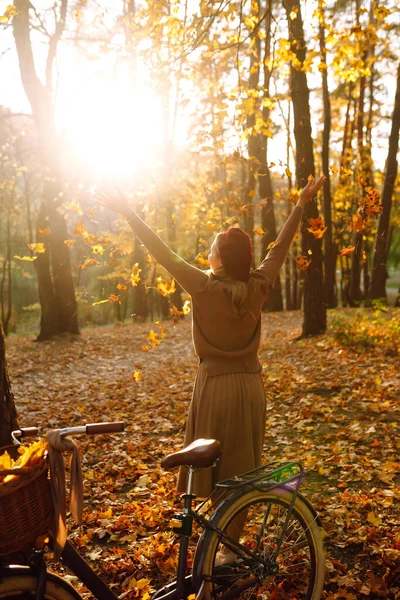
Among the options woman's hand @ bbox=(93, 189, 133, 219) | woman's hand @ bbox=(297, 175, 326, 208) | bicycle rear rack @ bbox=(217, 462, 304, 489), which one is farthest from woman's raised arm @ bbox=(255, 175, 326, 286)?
bicycle rear rack @ bbox=(217, 462, 304, 489)

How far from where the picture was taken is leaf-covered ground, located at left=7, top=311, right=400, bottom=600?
4055 millimetres

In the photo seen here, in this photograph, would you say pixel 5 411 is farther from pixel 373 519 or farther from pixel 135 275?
pixel 373 519

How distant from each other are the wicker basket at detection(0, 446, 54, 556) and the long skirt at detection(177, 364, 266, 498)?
119 cm

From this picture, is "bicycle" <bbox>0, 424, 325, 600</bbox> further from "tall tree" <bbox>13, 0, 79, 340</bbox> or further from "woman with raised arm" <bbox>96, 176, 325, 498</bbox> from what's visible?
"tall tree" <bbox>13, 0, 79, 340</bbox>

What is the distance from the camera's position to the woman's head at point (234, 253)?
3.26 metres

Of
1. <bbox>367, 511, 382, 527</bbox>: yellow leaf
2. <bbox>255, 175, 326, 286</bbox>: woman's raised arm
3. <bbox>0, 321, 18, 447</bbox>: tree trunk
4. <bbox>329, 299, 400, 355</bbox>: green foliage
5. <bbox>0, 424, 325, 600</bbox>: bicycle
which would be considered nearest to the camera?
<bbox>0, 424, 325, 600</bbox>: bicycle

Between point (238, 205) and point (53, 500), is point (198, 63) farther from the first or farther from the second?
point (53, 500)

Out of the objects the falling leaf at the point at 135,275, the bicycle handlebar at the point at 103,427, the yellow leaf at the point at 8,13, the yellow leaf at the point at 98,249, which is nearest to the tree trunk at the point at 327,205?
the falling leaf at the point at 135,275

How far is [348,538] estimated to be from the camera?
4.21 m

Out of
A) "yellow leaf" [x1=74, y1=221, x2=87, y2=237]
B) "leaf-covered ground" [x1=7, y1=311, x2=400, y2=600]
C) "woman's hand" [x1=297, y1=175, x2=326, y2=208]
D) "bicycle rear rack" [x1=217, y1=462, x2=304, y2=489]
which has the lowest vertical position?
"leaf-covered ground" [x1=7, y1=311, x2=400, y2=600]

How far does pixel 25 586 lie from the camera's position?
7.56 ft

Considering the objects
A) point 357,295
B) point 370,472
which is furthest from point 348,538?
point 357,295

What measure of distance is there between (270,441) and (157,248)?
4.32m

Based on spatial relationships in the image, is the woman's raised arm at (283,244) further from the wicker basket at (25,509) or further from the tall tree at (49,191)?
the tall tree at (49,191)
